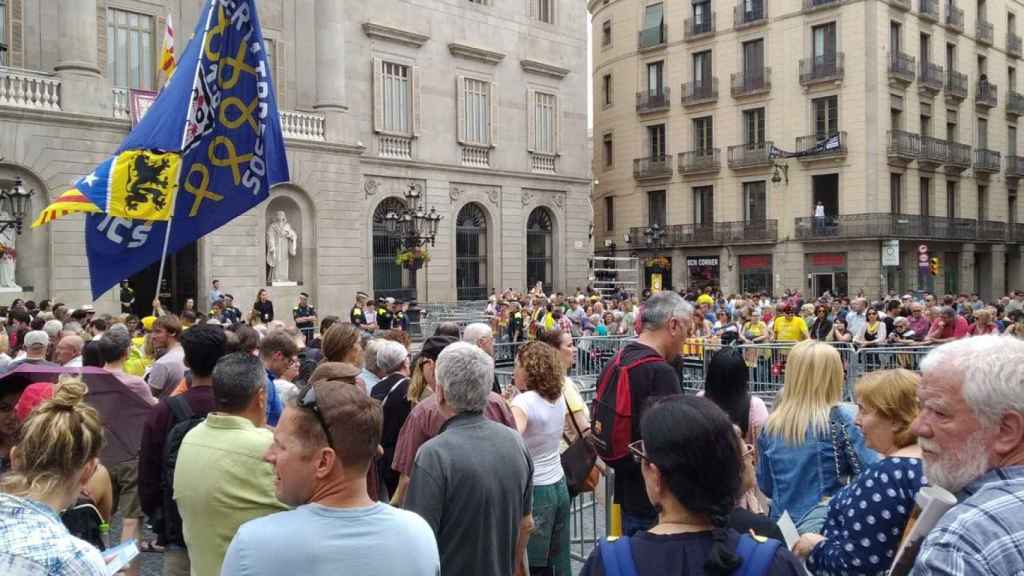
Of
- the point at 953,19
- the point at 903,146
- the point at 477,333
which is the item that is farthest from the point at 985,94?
the point at 477,333

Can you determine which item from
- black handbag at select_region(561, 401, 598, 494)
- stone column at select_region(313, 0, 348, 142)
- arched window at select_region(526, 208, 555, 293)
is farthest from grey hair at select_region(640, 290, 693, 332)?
arched window at select_region(526, 208, 555, 293)

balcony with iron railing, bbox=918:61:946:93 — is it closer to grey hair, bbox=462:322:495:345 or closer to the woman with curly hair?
grey hair, bbox=462:322:495:345

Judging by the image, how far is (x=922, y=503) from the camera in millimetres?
2264

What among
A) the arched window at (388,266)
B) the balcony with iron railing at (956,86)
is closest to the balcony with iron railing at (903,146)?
the balcony with iron railing at (956,86)

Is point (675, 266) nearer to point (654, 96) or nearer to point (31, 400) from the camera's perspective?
point (654, 96)

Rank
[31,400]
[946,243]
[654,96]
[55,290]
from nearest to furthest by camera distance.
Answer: [31,400], [55,290], [946,243], [654,96]

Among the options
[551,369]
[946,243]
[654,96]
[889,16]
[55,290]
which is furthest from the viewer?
[654,96]

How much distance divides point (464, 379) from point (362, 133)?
87.5 feet

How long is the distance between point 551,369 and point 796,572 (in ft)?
10.3

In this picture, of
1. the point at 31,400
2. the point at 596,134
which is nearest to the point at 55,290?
the point at 31,400

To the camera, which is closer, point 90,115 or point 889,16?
point 90,115

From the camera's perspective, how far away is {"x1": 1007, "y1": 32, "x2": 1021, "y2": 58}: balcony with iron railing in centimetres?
4831

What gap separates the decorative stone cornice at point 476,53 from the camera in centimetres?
3200

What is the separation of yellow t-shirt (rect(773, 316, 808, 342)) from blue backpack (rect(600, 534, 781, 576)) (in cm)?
1496
